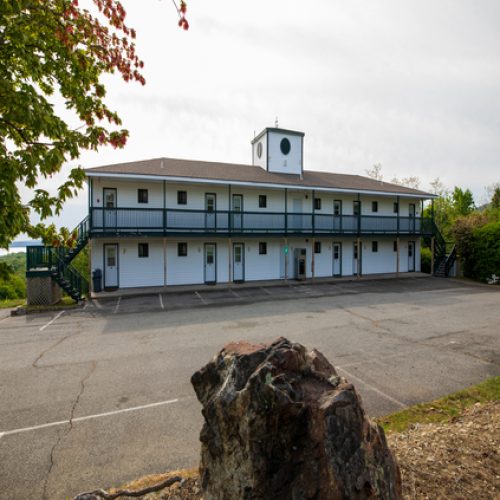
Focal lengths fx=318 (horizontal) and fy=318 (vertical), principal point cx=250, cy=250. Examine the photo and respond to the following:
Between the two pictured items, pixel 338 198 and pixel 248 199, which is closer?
pixel 248 199

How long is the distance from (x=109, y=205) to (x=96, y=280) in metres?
4.36

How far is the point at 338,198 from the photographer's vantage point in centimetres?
2503

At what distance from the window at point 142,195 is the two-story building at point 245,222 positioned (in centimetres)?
6

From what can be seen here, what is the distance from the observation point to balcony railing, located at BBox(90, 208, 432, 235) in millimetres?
17453

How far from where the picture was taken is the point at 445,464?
11.1 ft

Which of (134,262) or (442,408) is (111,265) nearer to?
(134,262)

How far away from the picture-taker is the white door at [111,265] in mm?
18344

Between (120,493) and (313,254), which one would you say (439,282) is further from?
(120,493)

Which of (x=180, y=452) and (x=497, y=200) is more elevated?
(x=497, y=200)

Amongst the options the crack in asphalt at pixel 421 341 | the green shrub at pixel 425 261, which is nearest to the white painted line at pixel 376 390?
the crack in asphalt at pixel 421 341

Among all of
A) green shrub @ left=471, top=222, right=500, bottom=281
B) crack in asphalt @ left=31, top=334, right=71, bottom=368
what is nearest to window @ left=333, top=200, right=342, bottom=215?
green shrub @ left=471, top=222, right=500, bottom=281

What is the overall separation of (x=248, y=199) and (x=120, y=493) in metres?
19.9

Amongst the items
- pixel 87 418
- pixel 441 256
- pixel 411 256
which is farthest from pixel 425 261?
pixel 87 418

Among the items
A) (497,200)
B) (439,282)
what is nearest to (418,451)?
(439,282)
